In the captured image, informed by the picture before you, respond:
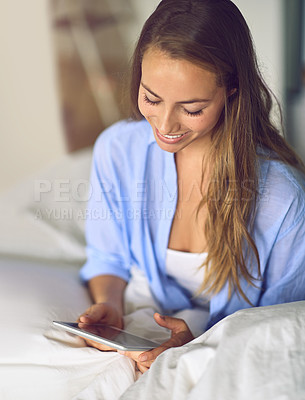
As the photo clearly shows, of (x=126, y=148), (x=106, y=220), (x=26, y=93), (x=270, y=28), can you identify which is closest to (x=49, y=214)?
(x=106, y=220)

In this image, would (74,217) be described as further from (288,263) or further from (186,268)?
(288,263)

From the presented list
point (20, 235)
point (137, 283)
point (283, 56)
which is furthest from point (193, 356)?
point (283, 56)

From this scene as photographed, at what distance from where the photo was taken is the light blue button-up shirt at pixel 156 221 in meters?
1.03

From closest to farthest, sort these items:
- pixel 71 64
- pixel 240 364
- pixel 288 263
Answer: pixel 240 364, pixel 288 263, pixel 71 64

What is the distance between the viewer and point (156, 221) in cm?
119

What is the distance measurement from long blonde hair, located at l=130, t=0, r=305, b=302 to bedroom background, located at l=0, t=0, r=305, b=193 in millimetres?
1348

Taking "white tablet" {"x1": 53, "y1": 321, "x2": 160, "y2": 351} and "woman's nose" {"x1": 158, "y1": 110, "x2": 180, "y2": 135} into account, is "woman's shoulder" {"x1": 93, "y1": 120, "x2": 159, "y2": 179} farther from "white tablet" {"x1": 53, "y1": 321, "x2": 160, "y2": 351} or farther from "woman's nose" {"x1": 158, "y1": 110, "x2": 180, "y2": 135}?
"white tablet" {"x1": 53, "y1": 321, "x2": 160, "y2": 351}

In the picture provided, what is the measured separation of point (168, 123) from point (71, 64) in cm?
163

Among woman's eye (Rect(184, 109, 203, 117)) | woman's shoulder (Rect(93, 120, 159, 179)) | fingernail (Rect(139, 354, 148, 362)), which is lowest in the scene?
fingernail (Rect(139, 354, 148, 362))

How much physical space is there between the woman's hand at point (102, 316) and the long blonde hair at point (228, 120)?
22 centimetres

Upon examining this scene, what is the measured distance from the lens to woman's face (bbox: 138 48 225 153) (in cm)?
83

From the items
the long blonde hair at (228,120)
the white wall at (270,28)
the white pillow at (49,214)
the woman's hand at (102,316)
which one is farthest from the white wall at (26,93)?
the woman's hand at (102,316)

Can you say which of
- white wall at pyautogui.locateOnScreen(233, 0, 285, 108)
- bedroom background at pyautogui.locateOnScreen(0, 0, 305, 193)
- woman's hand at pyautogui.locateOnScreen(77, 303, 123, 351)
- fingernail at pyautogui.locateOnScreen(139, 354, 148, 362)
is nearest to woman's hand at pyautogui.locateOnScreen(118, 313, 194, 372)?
fingernail at pyautogui.locateOnScreen(139, 354, 148, 362)

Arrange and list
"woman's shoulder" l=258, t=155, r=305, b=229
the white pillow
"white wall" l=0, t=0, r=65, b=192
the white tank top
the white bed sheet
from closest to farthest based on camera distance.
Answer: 1. the white bed sheet
2. "woman's shoulder" l=258, t=155, r=305, b=229
3. the white tank top
4. the white pillow
5. "white wall" l=0, t=0, r=65, b=192
